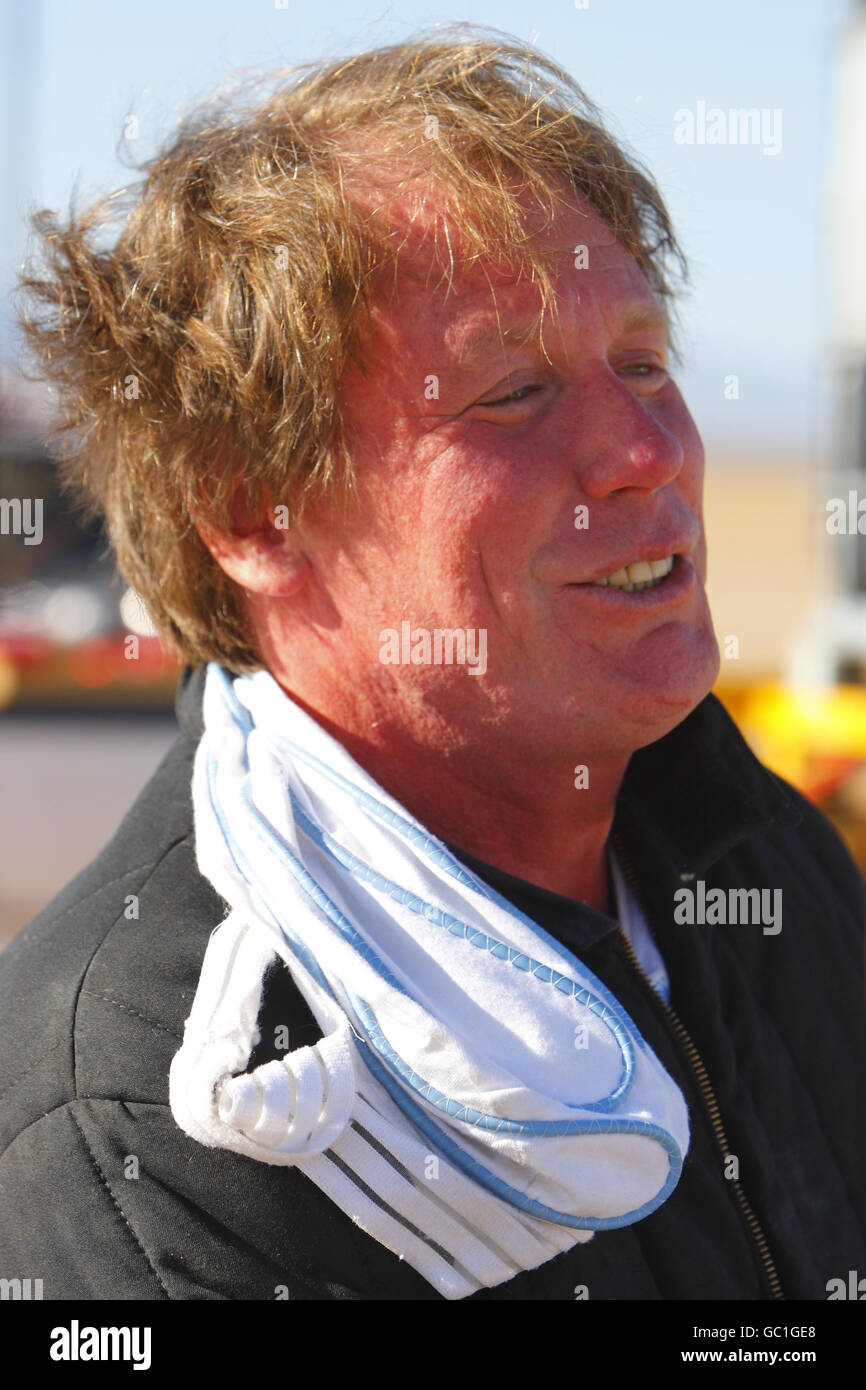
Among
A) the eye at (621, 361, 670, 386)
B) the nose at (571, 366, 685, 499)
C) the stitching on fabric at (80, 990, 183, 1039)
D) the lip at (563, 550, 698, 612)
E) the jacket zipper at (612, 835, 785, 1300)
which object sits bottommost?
the jacket zipper at (612, 835, 785, 1300)

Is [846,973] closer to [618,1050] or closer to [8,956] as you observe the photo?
[618,1050]

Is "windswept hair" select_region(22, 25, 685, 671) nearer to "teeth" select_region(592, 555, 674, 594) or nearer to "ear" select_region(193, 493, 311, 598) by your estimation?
"ear" select_region(193, 493, 311, 598)

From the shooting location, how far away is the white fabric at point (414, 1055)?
1391 millimetres

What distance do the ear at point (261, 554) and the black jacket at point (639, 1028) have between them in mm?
220

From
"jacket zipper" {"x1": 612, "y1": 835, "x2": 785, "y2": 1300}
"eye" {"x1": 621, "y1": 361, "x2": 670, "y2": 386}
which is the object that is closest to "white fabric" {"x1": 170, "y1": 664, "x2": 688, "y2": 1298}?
"jacket zipper" {"x1": 612, "y1": 835, "x2": 785, "y2": 1300}

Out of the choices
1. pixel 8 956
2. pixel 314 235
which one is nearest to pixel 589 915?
pixel 8 956

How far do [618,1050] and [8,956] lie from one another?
82cm

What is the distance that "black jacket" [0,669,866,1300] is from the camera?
4.57ft

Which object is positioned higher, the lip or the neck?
the lip

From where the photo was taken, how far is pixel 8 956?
5.83 ft

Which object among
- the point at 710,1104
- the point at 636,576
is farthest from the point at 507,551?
the point at 710,1104

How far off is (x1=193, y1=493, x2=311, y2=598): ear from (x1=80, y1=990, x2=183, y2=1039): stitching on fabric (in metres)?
0.59

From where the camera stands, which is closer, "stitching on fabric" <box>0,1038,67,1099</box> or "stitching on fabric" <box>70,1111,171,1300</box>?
"stitching on fabric" <box>70,1111,171,1300</box>
